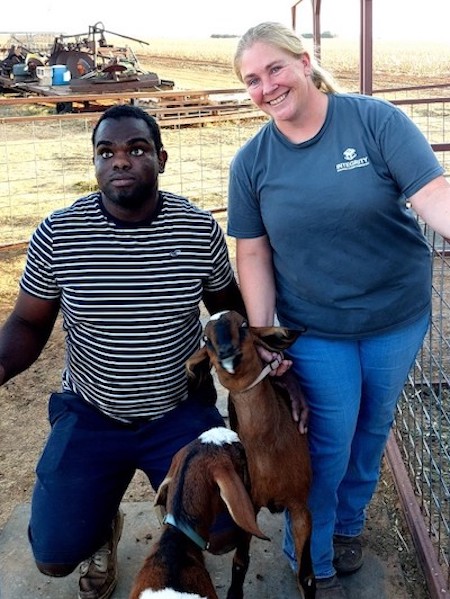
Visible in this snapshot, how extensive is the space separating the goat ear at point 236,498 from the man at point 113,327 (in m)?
0.56

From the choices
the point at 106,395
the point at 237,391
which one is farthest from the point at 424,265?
the point at 106,395

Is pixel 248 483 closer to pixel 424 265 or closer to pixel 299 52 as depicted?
pixel 424 265

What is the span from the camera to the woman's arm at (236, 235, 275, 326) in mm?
2895

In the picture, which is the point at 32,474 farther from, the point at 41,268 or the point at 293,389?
the point at 293,389

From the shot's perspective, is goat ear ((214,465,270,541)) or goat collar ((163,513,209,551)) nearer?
goat ear ((214,465,270,541))

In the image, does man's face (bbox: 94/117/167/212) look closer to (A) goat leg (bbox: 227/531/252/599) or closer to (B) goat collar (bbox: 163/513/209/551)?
(B) goat collar (bbox: 163/513/209/551)

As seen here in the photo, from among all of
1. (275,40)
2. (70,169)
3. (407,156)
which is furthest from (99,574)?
(70,169)

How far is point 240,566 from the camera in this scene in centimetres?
303

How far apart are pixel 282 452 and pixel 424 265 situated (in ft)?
2.73

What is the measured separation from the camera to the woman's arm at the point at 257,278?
2895 millimetres

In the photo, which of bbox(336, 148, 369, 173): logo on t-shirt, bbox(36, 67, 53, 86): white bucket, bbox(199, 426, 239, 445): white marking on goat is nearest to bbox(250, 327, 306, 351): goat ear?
bbox(199, 426, 239, 445): white marking on goat

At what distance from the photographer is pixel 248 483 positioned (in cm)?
277

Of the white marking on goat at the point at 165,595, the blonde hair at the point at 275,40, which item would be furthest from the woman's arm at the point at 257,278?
the white marking on goat at the point at 165,595

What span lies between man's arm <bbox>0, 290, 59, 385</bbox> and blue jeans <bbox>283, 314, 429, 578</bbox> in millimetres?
995
